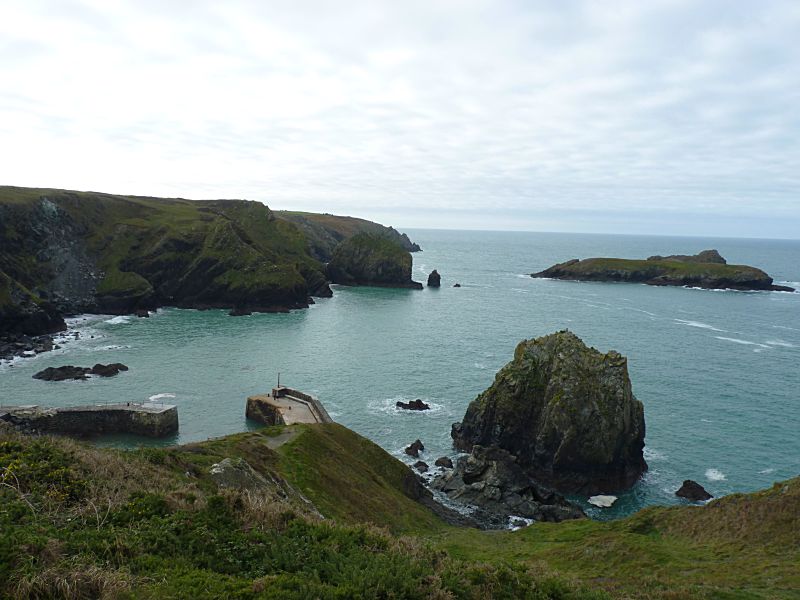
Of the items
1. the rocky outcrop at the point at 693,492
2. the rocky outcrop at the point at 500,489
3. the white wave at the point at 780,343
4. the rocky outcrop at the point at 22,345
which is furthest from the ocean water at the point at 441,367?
the rocky outcrop at the point at 500,489

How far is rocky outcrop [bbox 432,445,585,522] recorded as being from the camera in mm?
41844

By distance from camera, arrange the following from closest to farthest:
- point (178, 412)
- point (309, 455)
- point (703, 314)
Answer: point (309, 455) → point (178, 412) → point (703, 314)

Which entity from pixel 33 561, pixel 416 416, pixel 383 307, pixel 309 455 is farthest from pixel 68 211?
pixel 33 561

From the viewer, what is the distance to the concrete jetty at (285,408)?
52.2 metres

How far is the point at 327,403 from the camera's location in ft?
204

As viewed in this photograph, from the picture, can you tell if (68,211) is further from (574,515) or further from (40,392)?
(574,515)

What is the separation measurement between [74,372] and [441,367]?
47695 millimetres

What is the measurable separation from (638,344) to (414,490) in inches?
2552

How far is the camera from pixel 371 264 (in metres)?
167

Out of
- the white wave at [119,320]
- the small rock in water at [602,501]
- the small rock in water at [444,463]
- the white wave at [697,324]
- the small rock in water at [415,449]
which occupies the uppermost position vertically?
the white wave at [697,324]

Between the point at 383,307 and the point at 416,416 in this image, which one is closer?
the point at 416,416

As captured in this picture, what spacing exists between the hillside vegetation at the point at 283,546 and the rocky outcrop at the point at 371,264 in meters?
134

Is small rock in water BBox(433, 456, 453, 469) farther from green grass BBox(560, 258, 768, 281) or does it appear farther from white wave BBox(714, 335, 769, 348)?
green grass BBox(560, 258, 768, 281)

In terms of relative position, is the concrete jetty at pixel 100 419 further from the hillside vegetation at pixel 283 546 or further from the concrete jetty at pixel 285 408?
the hillside vegetation at pixel 283 546
